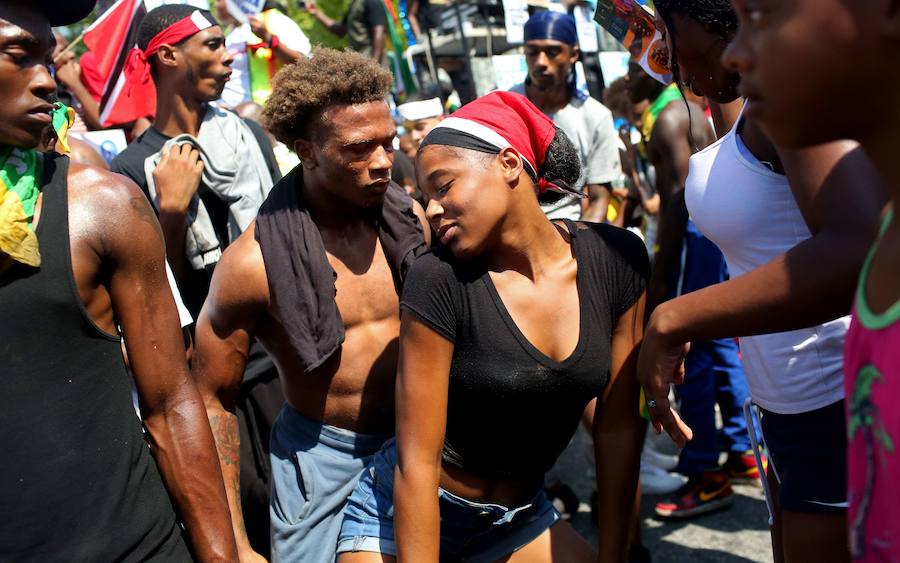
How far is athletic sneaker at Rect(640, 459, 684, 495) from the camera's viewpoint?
518cm

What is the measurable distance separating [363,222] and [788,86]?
210 centimetres

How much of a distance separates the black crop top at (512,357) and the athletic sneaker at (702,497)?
2545 mm

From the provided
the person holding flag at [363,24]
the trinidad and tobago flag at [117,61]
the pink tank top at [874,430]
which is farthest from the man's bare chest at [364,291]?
the person holding flag at [363,24]

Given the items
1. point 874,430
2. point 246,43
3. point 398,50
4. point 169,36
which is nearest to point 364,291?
point 874,430

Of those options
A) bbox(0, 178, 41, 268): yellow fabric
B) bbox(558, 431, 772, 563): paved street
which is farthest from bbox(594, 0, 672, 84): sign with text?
bbox(558, 431, 772, 563): paved street

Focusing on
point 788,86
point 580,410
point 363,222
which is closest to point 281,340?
point 363,222

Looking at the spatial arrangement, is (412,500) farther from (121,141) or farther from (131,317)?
(121,141)

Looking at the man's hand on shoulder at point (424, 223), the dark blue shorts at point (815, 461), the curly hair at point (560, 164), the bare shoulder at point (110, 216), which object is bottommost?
the man's hand on shoulder at point (424, 223)

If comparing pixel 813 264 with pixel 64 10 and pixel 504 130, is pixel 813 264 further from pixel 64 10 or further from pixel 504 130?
pixel 64 10

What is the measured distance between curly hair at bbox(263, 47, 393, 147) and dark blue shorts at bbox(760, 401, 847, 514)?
5.50 ft

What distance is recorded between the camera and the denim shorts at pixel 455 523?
2.56m

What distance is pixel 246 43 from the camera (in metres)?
6.85

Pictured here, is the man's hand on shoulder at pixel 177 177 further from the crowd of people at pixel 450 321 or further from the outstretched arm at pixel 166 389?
the outstretched arm at pixel 166 389

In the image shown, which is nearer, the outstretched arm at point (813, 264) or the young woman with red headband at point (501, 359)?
the outstretched arm at point (813, 264)
